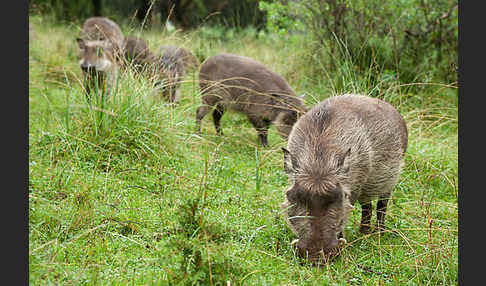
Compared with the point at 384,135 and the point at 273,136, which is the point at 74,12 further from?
the point at 384,135

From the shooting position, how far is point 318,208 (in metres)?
3.62

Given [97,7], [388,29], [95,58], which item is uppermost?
[97,7]

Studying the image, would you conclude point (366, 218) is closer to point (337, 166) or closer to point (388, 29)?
point (337, 166)

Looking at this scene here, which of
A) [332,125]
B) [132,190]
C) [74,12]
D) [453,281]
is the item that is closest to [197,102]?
[132,190]

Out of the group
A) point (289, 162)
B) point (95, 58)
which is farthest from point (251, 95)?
point (289, 162)

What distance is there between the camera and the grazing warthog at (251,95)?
24.4 feet

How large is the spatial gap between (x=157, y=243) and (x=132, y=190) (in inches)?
46.7

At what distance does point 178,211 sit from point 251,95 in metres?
4.29

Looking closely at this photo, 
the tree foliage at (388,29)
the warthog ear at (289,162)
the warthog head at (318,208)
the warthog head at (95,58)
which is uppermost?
the tree foliage at (388,29)

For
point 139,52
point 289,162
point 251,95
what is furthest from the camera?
point 139,52

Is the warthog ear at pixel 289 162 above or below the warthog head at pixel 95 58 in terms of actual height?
below

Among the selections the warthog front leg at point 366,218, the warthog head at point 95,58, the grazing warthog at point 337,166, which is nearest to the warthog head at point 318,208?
the grazing warthog at point 337,166

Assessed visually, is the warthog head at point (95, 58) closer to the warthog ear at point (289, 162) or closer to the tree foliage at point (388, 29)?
the tree foliage at point (388, 29)

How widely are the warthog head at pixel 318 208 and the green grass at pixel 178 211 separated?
0.60 ft
